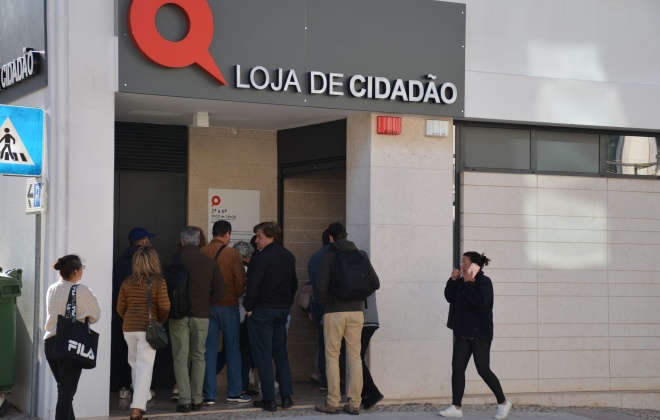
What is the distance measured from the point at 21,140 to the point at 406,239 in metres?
4.21

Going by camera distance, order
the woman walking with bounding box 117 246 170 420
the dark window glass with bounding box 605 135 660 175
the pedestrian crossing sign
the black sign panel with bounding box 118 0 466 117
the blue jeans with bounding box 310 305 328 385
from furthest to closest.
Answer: the dark window glass with bounding box 605 135 660 175, the blue jeans with bounding box 310 305 328 385, the black sign panel with bounding box 118 0 466 117, the woman walking with bounding box 117 246 170 420, the pedestrian crossing sign

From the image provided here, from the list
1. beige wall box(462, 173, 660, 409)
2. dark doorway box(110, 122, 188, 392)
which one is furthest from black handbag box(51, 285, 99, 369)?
beige wall box(462, 173, 660, 409)

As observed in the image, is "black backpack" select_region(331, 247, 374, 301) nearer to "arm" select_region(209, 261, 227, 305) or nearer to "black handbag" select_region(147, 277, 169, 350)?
"arm" select_region(209, 261, 227, 305)

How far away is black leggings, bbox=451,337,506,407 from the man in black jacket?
5.61 ft

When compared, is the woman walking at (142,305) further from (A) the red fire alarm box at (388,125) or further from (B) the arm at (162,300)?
(A) the red fire alarm box at (388,125)

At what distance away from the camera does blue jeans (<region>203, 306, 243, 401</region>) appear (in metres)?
10.7

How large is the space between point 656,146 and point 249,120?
198 inches

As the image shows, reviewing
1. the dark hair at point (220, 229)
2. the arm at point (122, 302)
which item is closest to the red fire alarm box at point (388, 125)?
the dark hair at point (220, 229)

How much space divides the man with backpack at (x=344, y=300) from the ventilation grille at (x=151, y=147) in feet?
Answer: 8.46

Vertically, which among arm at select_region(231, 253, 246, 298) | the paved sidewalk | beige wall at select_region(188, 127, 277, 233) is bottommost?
the paved sidewalk

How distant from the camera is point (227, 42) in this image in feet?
33.6

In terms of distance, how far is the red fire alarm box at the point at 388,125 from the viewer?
11.1 m

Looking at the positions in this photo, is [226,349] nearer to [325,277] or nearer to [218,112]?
[325,277]

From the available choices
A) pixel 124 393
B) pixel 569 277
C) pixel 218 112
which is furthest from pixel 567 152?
pixel 124 393
